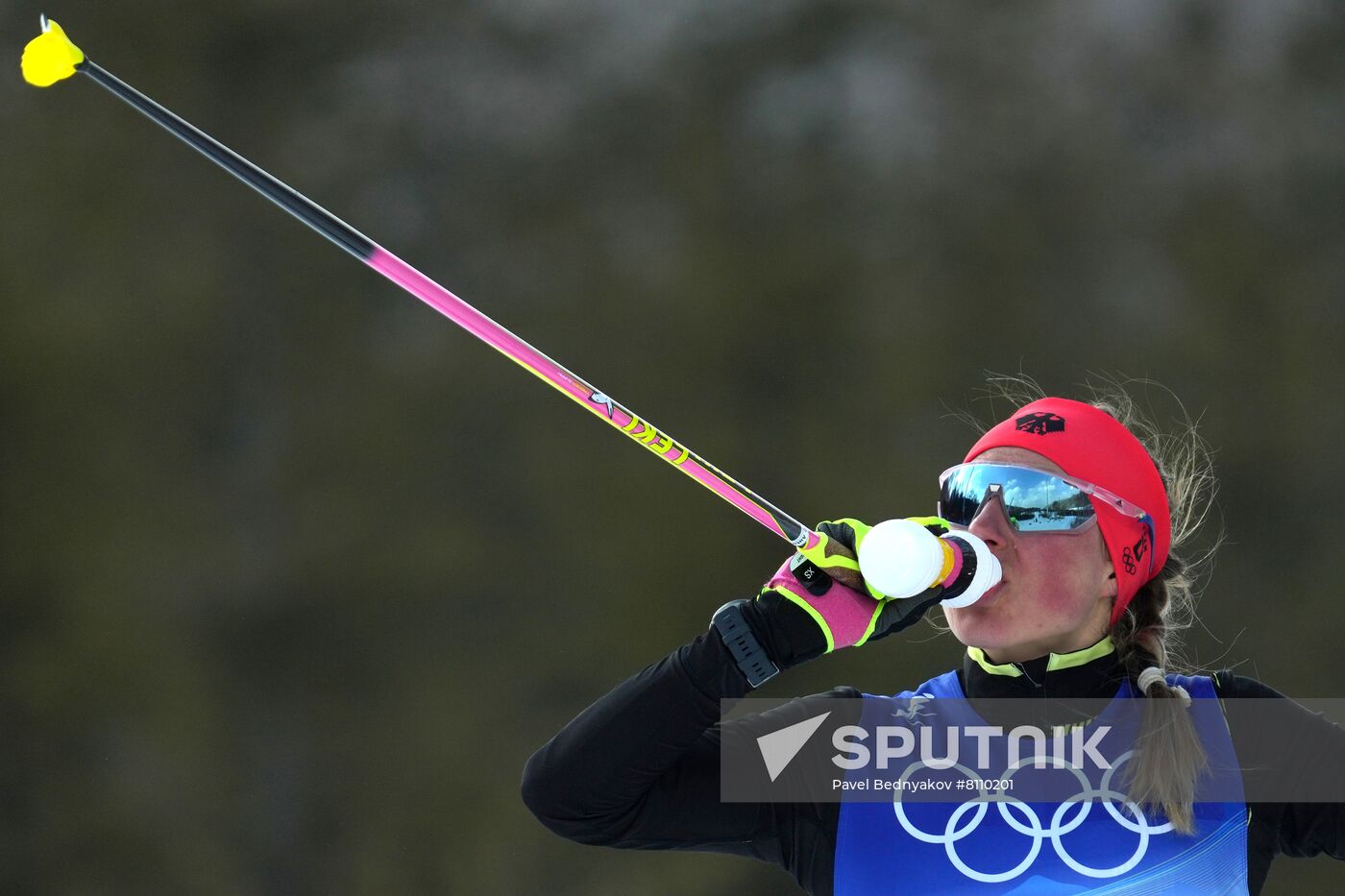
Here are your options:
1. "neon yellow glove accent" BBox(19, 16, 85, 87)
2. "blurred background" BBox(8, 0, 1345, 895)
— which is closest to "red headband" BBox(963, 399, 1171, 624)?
"neon yellow glove accent" BBox(19, 16, 85, 87)

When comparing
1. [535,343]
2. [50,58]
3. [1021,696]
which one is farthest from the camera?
[535,343]

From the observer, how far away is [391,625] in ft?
9.40

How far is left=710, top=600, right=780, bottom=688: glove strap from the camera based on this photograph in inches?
45.1

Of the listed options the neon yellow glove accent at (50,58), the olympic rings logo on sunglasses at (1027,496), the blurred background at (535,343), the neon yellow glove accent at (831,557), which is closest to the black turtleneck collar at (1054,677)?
the olympic rings logo on sunglasses at (1027,496)

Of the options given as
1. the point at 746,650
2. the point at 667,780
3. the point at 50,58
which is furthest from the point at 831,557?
the point at 50,58

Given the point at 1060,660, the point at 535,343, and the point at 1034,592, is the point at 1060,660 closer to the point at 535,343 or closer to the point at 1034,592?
the point at 1034,592

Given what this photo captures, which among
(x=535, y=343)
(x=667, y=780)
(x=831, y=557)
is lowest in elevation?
(x=667, y=780)

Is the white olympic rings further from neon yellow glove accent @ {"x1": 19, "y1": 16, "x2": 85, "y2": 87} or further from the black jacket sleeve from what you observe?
neon yellow glove accent @ {"x1": 19, "y1": 16, "x2": 85, "y2": 87}

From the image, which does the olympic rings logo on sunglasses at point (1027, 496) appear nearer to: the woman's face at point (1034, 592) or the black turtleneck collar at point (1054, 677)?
the woman's face at point (1034, 592)

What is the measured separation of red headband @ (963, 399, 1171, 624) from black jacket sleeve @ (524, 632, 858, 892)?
383 mm

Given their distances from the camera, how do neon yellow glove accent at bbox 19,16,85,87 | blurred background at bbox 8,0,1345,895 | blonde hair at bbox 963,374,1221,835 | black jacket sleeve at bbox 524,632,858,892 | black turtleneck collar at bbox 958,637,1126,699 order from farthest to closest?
blurred background at bbox 8,0,1345,895
black turtleneck collar at bbox 958,637,1126,699
blonde hair at bbox 963,374,1221,835
black jacket sleeve at bbox 524,632,858,892
neon yellow glove accent at bbox 19,16,85,87

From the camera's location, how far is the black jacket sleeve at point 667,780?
119 centimetres

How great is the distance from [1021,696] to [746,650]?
0.41 m

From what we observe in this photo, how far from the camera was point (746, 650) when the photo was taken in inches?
45.3
